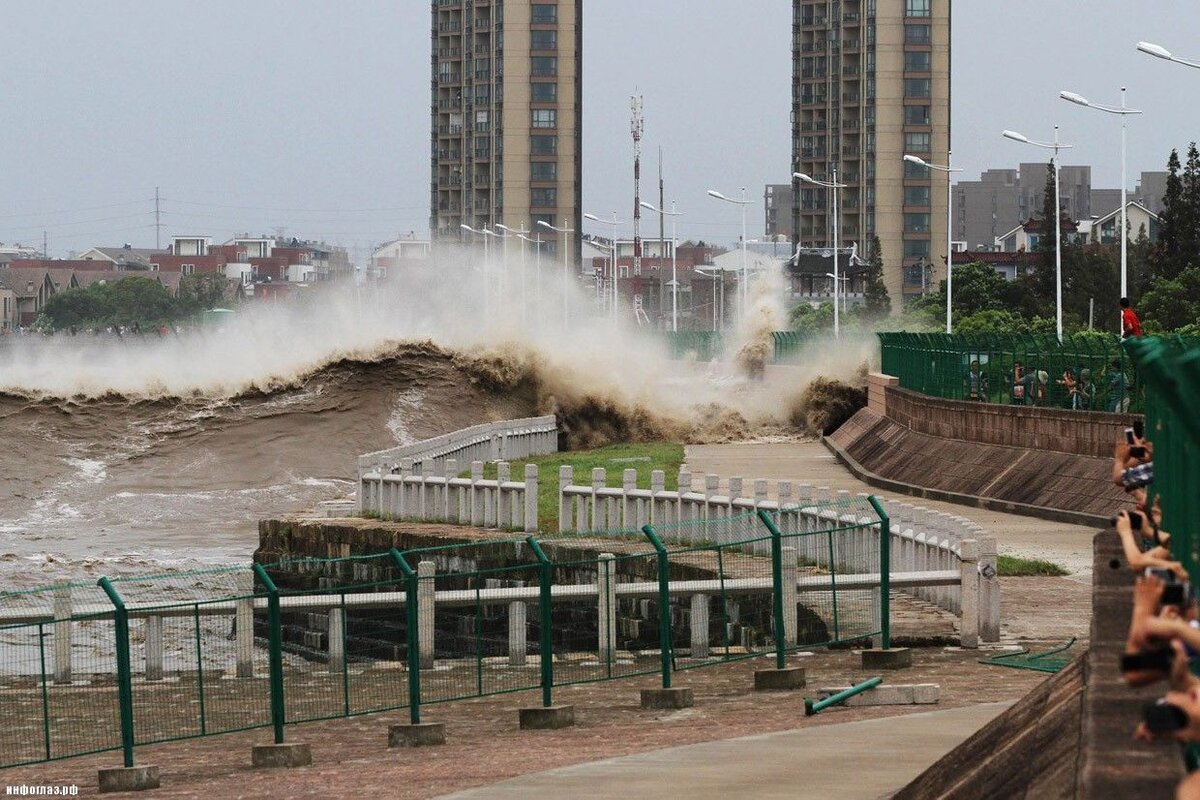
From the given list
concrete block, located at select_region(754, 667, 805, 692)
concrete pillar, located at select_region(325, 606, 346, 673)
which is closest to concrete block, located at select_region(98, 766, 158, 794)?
concrete pillar, located at select_region(325, 606, 346, 673)

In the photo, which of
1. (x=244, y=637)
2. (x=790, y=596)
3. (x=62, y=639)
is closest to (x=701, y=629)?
(x=790, y=596)

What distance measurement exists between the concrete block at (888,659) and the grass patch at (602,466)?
489 inches

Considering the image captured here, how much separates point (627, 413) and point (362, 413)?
275 inches

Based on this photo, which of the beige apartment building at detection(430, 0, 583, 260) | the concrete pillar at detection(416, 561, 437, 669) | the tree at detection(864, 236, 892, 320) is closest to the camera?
the concrete pillar at detection(416, 561, 437, 669)

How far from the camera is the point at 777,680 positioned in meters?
16.5

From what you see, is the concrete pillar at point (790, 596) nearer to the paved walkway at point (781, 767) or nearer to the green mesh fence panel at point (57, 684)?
the paved walkway at point (781, 767)

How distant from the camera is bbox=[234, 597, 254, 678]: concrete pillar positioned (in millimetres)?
15359

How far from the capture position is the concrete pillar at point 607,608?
16812mm

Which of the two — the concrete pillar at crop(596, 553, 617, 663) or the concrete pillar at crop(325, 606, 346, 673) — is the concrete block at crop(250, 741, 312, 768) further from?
the concrete pillar at crop(596, 553, 617, 663)

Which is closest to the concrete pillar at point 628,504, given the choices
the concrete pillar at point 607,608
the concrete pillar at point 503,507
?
the concrete pillar at point 503,507

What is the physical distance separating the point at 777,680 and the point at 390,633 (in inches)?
112

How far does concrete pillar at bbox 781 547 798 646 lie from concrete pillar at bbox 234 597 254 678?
164 inches

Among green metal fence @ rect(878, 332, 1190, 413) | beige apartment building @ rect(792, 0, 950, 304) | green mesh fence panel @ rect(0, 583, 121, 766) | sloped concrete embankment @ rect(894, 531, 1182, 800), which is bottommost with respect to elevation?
green mesh fence panel @ rect(0, 583, 121, 766)

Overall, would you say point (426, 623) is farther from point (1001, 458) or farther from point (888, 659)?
point (1001, 458)
